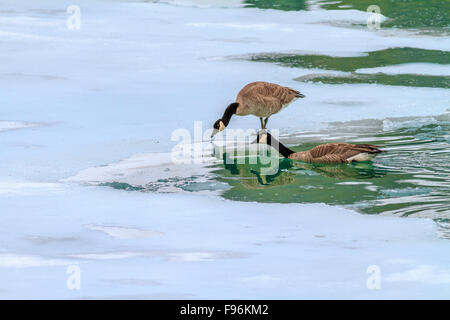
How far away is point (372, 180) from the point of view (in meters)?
7.86

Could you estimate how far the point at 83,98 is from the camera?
11594 millimetres

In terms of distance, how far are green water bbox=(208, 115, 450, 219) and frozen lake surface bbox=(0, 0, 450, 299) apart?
0.03 m

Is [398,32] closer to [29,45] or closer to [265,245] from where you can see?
[29,45]

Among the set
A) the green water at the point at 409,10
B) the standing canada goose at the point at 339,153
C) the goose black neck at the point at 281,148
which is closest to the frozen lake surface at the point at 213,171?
the standing canada goose at the point at 339,153

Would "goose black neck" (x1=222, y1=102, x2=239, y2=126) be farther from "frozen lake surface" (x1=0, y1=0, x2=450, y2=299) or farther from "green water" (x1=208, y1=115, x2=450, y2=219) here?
"green water" (x1=208, y1=115, x2=450, y2=219)

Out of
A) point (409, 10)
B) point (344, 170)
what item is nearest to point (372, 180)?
point (344, 170)

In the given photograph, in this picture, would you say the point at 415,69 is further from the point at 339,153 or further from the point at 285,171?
the point at 285,171

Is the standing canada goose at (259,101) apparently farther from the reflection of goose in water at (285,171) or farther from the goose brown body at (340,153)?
the goose brown body at (340,153)

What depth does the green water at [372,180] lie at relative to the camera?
7.11 metres

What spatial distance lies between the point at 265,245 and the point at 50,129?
185 inches

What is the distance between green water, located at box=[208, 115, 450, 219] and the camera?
7.11 meters

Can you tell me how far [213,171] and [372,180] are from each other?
153 centimetres

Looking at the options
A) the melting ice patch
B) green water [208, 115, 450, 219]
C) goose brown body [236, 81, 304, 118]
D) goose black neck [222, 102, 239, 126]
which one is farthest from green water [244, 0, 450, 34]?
green water [208, 115, 450, 219]
